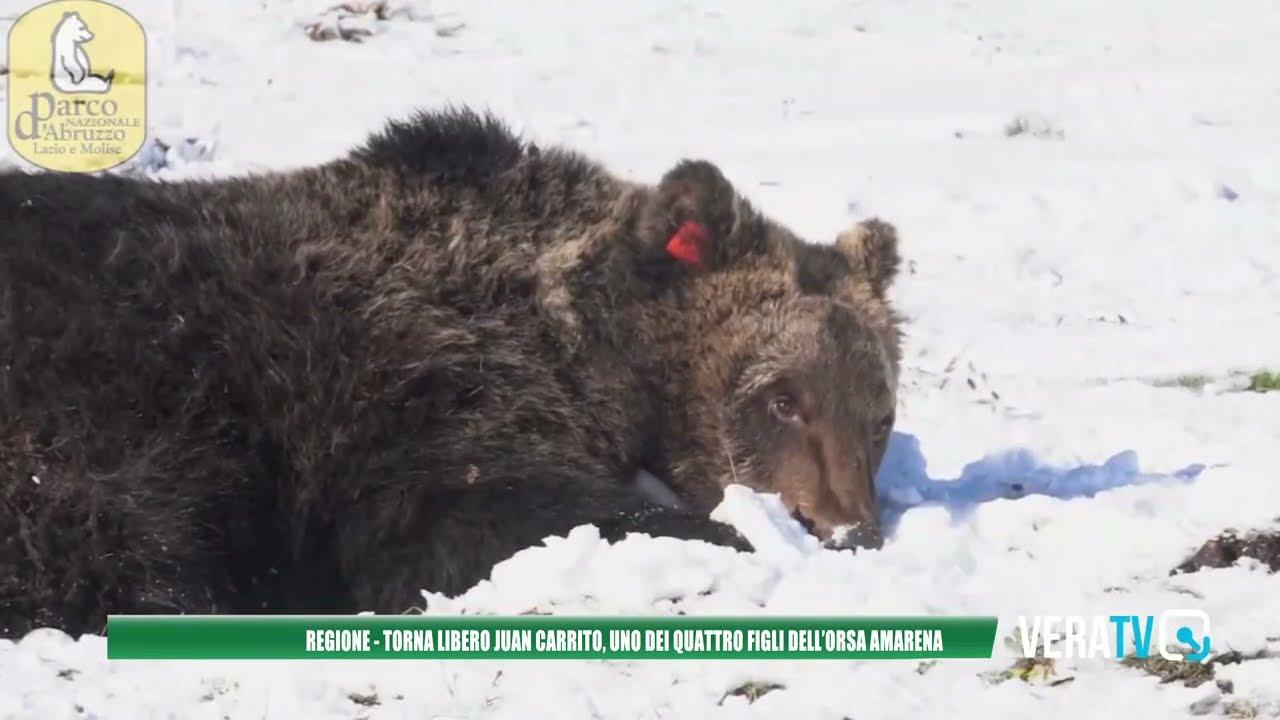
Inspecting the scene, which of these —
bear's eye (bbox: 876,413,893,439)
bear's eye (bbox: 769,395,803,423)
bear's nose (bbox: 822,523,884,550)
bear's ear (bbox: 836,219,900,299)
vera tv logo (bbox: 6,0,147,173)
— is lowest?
bear's nose (bbox: 822,523,884,550)

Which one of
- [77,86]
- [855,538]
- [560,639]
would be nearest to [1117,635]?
[855,538]

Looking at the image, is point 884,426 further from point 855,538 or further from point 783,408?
point 855,538

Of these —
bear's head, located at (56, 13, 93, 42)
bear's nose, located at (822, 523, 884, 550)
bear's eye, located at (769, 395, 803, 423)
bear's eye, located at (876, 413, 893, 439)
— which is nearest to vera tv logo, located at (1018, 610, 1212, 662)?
bear's nose, located at (822, 523, 884, 550)

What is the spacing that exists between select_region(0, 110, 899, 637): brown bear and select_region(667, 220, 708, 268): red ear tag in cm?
1

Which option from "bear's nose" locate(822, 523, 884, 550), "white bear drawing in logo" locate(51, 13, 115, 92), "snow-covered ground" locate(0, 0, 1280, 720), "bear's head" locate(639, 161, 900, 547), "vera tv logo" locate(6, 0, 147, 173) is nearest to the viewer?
"snow-covered ground" locate(0, 0, 1280, 720)

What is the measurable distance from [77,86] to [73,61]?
529mm

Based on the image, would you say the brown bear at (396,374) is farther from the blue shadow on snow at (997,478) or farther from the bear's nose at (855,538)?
the blue shadow on snow at (997,478)

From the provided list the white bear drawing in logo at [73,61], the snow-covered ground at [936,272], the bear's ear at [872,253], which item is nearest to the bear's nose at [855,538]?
the snow-covered ground at [936,272]

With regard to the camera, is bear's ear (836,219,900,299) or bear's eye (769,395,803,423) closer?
bear's eye (769,395,803,423)

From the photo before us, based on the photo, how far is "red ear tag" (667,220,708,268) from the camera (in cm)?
686

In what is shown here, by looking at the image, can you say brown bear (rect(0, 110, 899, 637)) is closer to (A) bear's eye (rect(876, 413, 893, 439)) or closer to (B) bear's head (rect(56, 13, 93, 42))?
(A) bear's eye (rect(876, 413, 893, 439))

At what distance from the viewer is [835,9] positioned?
2253 centimetres

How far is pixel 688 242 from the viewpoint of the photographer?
6.87m

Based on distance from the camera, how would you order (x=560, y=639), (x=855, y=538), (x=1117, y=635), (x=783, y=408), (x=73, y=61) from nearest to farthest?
(x=560, y=639)
(x=1117, y=635)
(x=855, y=538)
(x=783, y=408)
(x=73, y=61)
